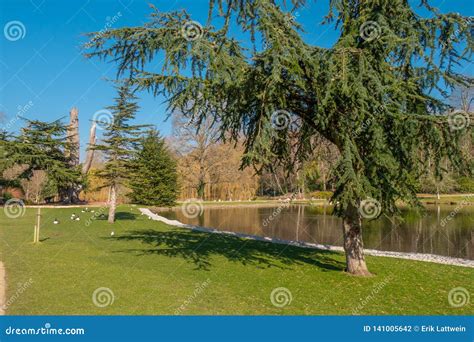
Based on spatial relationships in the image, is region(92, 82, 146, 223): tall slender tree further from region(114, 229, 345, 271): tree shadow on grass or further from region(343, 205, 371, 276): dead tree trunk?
region(343, 205, 371, 276): dead tree trunk

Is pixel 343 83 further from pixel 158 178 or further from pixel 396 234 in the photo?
pixel 158 178

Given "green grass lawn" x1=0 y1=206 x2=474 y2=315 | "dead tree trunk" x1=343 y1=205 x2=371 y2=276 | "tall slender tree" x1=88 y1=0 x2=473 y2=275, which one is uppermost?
"tall slender tree" x1=88 y1=0 x2=473 y2=275

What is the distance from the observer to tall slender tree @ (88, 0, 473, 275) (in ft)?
21.5

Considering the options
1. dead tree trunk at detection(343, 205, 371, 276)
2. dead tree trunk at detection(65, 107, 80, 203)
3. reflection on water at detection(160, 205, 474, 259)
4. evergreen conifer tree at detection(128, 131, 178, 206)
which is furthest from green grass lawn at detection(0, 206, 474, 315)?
dead tree trunk at detection(65, 107, 80, 203)

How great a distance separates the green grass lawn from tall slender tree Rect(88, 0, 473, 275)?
1.42m

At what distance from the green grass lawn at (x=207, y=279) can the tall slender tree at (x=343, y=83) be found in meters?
1.42

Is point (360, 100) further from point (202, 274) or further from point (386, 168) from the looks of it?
point (202, 274)

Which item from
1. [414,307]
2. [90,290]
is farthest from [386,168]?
[90,290]

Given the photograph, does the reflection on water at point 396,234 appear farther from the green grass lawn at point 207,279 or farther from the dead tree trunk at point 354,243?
the dead tree trunk at point 354,243

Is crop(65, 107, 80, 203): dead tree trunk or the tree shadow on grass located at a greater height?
crop(65, 107, 80, 203): dead tree trunk

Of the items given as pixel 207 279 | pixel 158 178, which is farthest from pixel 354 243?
pixel 158 178

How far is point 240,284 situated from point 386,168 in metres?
3.72

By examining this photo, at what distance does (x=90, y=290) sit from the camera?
7027 millimetres

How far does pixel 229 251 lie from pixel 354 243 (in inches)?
173
